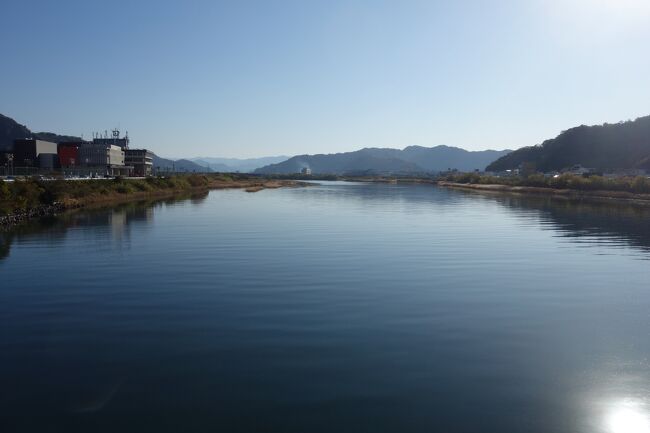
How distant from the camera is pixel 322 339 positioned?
1008 cm

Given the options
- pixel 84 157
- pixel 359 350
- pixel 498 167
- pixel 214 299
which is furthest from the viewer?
pixel 498 167

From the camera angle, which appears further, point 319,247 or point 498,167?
point 498,167

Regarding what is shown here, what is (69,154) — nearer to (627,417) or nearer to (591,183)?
(591,183)

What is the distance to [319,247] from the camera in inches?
858

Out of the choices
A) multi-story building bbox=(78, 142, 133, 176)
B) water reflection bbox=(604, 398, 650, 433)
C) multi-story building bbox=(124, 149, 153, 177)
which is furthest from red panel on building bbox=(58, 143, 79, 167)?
water reflection bbox=(604, 398, 650, 433)

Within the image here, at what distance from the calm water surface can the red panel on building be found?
264 ft

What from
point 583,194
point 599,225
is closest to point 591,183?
point 583,194

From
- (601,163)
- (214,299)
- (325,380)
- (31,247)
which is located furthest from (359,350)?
(601,163)

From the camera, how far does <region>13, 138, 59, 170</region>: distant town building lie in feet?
287

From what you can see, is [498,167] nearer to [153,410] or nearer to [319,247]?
[319,247]

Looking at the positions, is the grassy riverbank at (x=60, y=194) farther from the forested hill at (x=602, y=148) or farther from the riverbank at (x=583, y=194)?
the forested hill at (x=602, y=148)

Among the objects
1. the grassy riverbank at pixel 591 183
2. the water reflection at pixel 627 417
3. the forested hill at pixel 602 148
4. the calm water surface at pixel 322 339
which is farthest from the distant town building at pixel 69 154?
the forested hill at pixel 602 148

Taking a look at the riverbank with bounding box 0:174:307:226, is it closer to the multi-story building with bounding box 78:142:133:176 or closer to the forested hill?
the multi-story building with bounding box 78:142:133:176

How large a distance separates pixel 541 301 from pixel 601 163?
142 meters
